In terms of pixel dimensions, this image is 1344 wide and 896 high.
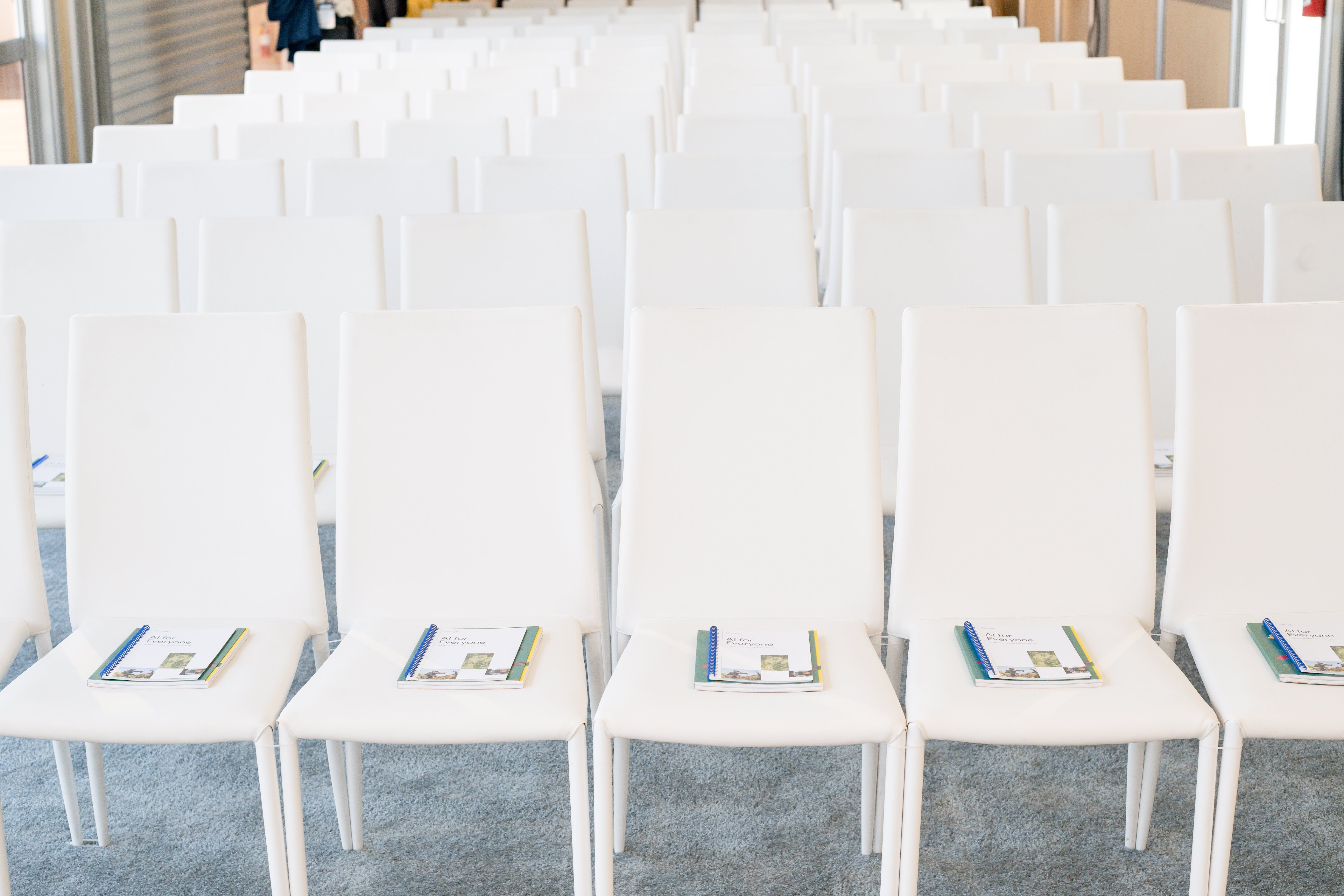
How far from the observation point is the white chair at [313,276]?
2.99 meters

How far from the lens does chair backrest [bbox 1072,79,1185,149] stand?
545 cm

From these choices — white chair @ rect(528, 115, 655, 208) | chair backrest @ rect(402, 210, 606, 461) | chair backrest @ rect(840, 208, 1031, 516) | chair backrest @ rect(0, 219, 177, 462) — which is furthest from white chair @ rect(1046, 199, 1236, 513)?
chair backrest @ rect(0, 219, 177, 462)

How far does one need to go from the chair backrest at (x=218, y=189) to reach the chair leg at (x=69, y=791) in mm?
1991

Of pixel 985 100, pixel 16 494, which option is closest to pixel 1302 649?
pixel 16 494

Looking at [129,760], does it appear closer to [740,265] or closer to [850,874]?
[850,874]

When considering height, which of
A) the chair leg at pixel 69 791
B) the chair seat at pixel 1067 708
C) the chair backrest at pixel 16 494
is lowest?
the chair leg at pixel 69 791

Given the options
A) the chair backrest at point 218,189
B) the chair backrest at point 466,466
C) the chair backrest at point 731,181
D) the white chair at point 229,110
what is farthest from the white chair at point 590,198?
the white chair at point 229,110

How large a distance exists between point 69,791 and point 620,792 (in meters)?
0.98

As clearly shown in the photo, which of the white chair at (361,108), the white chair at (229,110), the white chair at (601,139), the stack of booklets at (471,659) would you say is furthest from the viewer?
the white chair at (229,110)

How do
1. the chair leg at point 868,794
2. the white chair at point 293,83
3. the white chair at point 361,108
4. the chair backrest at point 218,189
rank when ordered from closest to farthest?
the chair leg at point 868,794, the chair backrest at point 218,189, the white chair at point 361,108, the white chair at point 293,83

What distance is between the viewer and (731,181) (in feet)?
13.0

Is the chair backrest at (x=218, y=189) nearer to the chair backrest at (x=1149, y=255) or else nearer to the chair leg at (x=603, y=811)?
the chair backrest at (x=1149, y=255)

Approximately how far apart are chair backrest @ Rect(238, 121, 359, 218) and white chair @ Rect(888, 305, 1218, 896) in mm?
Answer: 3179

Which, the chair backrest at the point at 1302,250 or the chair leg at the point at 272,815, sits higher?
the chair backrest at the point at 1302,250
